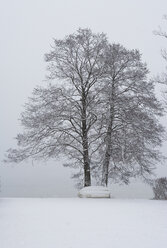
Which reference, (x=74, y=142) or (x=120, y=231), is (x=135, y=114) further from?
(x=120, y=231)

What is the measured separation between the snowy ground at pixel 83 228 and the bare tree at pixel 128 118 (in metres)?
7.39

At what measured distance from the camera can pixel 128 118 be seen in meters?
18.4

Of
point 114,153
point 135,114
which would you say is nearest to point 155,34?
point 135,114

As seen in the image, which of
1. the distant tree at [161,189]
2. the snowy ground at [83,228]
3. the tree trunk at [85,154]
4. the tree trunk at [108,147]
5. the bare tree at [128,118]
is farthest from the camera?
→ the tree trunk at [85,154]

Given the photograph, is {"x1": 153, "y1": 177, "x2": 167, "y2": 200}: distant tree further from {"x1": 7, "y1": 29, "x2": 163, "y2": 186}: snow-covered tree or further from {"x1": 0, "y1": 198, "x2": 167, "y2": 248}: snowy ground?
{"x1": 0, "y1": 198, "x2": 167, "y2": 248}: snowy ground

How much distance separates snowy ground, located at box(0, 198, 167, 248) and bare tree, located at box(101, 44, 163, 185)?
7392 mm

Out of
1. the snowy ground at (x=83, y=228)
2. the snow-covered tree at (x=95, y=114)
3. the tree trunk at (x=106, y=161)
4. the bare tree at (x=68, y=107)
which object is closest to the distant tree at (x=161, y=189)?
the snow-covered tree at (x=95, y=114)

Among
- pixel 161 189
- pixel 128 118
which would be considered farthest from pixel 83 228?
pixel 128 118

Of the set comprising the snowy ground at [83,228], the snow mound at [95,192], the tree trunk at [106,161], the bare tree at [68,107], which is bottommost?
the snowy ground at [83,228]

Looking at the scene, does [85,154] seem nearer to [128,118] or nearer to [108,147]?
[108,147]

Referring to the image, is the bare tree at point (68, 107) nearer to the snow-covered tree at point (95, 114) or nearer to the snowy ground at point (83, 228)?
the snow-covered tree at point (95, 114)

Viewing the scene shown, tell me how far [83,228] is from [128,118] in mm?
11261

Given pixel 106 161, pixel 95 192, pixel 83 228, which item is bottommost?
pixel 83 228

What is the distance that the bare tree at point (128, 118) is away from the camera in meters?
18.2
